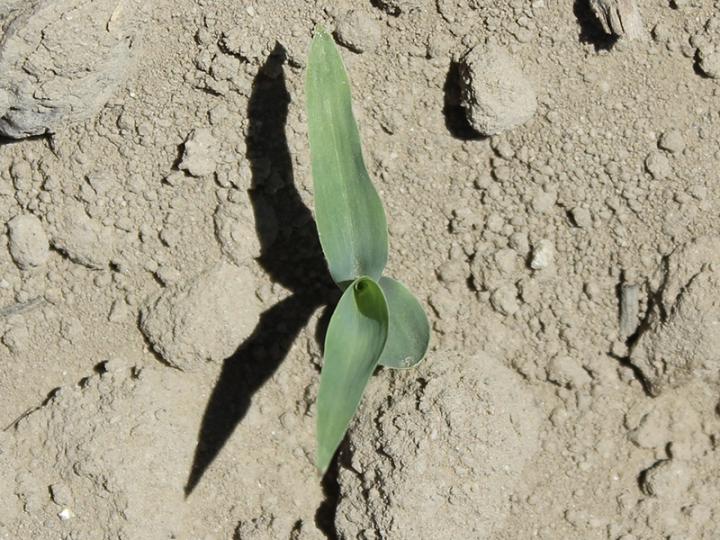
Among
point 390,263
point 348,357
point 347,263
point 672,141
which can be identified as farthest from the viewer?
point 390,263

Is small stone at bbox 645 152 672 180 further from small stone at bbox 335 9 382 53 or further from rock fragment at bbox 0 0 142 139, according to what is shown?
rock fragment at bbox 0 0 142 139

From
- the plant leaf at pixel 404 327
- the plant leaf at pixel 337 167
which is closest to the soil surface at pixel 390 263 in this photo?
the plant leaf at pixel 404 327

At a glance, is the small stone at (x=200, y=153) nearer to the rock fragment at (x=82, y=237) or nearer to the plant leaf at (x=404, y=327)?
the rock fragment at (x=82, y=237)

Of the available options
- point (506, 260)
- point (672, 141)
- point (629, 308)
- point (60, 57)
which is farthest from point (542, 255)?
point (60, 57)

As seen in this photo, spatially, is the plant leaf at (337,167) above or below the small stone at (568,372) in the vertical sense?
above

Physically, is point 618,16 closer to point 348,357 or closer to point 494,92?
point 494,92

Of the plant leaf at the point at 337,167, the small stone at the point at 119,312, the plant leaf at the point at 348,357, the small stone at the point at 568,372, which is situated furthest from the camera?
the small stone at the point at 119,312

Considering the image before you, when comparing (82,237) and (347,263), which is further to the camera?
(82,237)

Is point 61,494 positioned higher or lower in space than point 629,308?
lower
